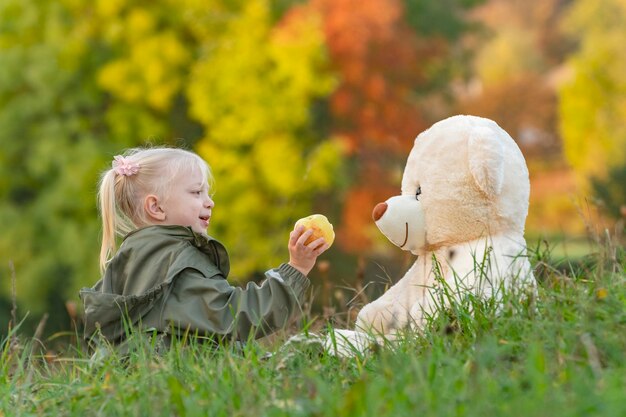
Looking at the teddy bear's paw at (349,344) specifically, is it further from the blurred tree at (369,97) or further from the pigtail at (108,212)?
the blurred tree at (369,97)

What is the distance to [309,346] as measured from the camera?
12.4ft

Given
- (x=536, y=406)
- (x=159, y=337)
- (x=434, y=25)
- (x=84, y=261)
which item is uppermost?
(x=434, y=25)

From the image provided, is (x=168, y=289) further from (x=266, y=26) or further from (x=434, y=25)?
(x=434, y=25)

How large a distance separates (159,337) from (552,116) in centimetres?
5081

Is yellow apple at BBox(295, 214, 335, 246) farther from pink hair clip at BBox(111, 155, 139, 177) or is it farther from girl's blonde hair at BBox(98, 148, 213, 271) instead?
pink hair clip at BBox(111, 155, 139, 177)

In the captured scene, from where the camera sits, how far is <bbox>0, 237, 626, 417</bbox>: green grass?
8.86 ft

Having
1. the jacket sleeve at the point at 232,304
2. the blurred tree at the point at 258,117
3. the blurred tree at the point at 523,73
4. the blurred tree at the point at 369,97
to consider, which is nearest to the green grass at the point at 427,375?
the jacket sleeve at the point at 232,304

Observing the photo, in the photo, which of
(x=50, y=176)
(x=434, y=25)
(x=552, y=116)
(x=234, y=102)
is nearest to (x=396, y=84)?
(x=434, y=25)

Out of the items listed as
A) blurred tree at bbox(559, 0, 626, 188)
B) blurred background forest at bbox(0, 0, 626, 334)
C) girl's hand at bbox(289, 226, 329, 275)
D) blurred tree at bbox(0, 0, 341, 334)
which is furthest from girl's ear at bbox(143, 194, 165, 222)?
blurred tree at bbox(559, 0, 626, 188)

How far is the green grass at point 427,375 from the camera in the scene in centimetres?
270

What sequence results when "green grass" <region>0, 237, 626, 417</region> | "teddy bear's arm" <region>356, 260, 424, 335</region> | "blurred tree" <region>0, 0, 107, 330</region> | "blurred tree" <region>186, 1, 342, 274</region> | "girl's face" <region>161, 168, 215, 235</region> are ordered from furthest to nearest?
1. "blurred tree" <region>0, 0, 107, 330</region>
2. "blurred tree" <region>186, 1, 342, 274</region>
3. "girl's face" <region>161, 168, 215, 235</region>
4. "teddy bear's arm" <region>356, 260, 424, 335</region>
5. "green grass" <region>0, 237, 626, 417</region>

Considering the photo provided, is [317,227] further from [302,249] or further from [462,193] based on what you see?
[462,193]

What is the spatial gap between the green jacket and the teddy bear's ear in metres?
0.75

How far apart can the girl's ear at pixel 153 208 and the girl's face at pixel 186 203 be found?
20 millimetres
